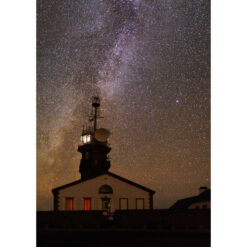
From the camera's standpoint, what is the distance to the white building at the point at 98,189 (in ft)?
12.0

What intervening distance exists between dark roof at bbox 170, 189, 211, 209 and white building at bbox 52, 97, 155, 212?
10.1 inches

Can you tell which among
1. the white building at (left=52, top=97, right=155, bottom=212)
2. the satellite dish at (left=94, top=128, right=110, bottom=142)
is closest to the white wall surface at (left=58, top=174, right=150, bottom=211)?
the white building at (left=52, top=97, right=155, bottom=212)

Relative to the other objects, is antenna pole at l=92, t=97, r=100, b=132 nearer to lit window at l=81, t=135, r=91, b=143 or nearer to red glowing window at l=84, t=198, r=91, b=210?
lit window at l=81, t=135, r=91, b=143

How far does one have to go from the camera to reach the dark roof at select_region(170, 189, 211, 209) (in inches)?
131

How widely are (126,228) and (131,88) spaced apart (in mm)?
1402

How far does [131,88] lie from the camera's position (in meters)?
3.68

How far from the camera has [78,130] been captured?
3.87m

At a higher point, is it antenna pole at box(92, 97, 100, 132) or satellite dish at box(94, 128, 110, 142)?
antenna pole at box(92, 97, 100, 132)

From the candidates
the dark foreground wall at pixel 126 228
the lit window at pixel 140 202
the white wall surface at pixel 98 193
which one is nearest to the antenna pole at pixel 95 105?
the white wall surface at pixel 98 193

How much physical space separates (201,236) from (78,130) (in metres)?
1.61

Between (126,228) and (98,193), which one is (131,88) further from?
(98,193)

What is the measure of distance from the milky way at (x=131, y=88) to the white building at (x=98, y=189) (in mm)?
87
